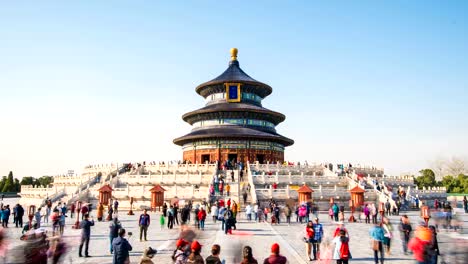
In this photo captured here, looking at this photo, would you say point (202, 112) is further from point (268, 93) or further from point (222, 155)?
point (268, 93)

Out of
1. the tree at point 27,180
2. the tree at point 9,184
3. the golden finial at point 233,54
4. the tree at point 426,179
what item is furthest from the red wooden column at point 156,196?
the tree at point 27,180

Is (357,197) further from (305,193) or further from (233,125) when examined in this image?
(233,125)

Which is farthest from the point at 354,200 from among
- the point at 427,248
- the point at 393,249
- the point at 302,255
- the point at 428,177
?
the point at 428,177

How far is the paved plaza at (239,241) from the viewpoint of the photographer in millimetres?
13156

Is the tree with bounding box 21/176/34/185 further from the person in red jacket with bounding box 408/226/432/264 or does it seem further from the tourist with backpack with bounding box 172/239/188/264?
the person in red jacket with bounding box 408/226/432/264

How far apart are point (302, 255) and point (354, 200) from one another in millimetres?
17304

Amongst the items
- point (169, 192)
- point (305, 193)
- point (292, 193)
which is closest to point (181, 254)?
point (305, 193)

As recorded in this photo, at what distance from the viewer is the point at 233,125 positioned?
55875mm

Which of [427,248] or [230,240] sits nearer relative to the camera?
[427,248]

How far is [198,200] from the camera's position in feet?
104

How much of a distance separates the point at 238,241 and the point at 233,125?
132 ft

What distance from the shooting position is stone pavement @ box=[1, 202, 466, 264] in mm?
13281

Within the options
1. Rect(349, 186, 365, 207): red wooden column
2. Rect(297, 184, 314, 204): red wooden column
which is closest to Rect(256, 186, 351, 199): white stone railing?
Rect(297, 184, 314, 204): red wooden column

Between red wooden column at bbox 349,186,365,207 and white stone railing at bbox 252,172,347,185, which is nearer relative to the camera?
red wooden column at bbox 349,186,365,207
